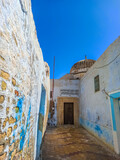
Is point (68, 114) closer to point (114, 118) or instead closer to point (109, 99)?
point (109, 99)

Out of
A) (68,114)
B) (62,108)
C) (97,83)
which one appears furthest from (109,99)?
(68,114)

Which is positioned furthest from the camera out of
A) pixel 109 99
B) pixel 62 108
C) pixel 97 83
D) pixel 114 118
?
pixel 62 108

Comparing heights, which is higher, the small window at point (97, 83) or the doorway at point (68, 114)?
the small window at point (97, 83)

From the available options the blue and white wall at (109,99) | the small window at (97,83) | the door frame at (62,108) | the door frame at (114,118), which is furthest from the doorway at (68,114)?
the door frame at (114,118)

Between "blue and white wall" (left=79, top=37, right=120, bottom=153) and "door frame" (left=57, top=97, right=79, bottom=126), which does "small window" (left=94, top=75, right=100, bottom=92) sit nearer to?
"blue and white wall" (left=79, top=37, right=120, bottom=153)

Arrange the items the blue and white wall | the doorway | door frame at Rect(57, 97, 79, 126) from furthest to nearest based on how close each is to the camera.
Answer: the doorway < door frame at Rect(57, 97, 79, 126) < the blue and white wall

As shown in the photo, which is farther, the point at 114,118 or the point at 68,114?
the point at 68,114

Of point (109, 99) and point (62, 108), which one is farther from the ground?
point (109, 99)

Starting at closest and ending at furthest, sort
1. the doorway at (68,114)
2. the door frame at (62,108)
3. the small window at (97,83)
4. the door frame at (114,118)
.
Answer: the door frame at (114,118), the small window at (97,83), the door frame at (62,108), the doorway at (68,114)

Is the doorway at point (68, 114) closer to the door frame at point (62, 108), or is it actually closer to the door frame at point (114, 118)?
the door frame at point (62, 108)

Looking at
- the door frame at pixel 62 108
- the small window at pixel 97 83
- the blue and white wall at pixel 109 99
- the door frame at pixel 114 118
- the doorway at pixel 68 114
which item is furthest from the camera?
the doorway at pixel 68 114

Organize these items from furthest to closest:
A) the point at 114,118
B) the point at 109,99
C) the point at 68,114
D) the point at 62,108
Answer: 1. the point at 68,114
2. the point at 62,108
3. the point at 109,99
4. the point at 114,118

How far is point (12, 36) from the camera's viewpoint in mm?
1134

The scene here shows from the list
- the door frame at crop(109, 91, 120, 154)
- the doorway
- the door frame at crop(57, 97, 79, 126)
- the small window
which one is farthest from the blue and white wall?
the doorway
